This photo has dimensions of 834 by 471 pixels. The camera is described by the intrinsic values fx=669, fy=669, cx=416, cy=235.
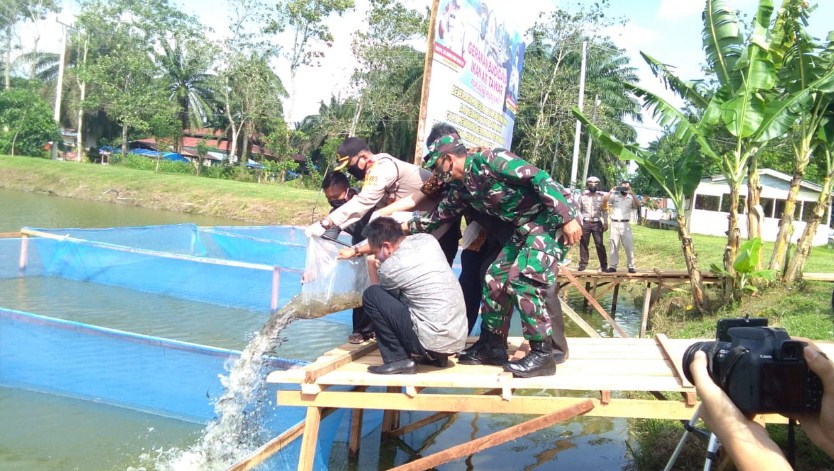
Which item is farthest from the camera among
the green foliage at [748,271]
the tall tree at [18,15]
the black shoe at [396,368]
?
the tall tree at [18,15]

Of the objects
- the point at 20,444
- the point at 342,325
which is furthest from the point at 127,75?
the point at 20,444

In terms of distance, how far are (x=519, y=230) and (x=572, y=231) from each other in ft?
1.03

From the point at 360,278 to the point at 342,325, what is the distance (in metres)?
3.79

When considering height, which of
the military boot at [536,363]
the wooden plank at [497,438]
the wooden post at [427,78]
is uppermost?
the wooden post at [427,78]

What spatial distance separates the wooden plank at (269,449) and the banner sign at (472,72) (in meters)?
3.43

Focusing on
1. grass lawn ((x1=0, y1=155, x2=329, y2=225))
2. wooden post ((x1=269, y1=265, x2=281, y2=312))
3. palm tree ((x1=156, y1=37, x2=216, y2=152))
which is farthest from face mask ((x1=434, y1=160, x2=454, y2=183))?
palm tree ((x1=156, y1=37, x2=216, y2=152))

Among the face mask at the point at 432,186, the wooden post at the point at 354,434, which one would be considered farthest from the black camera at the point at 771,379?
the wooden post at the point at 354,434

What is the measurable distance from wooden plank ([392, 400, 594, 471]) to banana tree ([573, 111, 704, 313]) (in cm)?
609

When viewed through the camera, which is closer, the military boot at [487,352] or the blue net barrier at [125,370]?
the military boot at [487,352]

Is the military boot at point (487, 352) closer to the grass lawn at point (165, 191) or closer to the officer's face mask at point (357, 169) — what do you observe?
the officer's face mask at point (357, 169)

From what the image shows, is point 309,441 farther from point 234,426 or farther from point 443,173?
point 443,173

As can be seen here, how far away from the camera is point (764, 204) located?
91.1 feet

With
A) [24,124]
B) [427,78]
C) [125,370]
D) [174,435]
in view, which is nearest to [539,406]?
[174,435]

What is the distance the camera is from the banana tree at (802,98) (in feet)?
26.3
